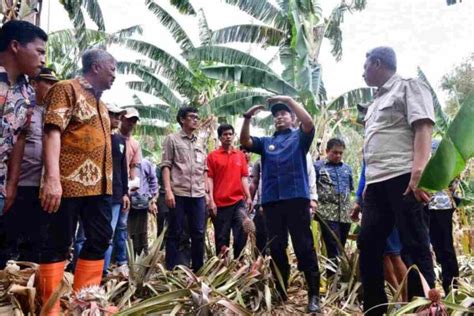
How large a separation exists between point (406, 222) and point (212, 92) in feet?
31.9

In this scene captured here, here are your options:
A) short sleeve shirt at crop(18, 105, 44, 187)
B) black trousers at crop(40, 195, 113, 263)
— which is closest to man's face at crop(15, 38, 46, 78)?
short sleeve shirt at crop(18, 105, 44, 187)

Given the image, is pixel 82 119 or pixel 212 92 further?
pixel 212 92

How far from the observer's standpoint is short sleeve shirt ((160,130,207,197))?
445 cm

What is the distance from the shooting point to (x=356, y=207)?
392cm

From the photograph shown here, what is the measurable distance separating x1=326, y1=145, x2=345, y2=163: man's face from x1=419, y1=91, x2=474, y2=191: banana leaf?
3429mm

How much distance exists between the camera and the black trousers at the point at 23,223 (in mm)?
2636

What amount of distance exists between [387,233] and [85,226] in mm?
1762

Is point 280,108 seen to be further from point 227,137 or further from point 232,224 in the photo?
point 232,224

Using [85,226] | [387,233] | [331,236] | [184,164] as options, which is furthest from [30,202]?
[331,236]

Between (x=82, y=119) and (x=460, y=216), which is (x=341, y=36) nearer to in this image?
(x=460, y=216)

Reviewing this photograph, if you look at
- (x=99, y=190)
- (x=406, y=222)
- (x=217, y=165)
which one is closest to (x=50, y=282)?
(x=99, y=190)

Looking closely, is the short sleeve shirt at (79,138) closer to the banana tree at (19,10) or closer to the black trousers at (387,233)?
the black trousers at (387,233)

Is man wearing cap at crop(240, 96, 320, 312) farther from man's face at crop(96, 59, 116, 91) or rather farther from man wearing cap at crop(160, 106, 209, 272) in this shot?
man's face at crop(96, 59, 116, 91)

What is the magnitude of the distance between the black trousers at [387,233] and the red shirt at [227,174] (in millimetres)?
2279
